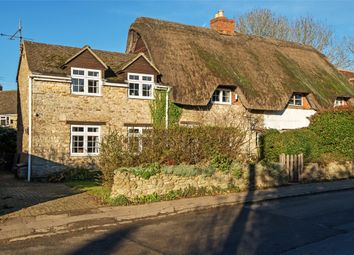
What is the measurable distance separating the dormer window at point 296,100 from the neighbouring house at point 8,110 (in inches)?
994

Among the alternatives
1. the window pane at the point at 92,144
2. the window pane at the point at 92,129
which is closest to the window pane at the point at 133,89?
the window pane at the point at 92,129

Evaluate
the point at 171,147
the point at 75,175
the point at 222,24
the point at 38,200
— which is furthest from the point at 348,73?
the point at 38,200

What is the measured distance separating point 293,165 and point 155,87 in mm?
8516

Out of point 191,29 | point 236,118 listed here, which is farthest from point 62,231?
point 191,29

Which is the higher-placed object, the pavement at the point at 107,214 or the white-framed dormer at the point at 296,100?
the white-framed dormer at the point at 296,100

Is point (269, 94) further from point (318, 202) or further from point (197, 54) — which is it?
point (318, 202)

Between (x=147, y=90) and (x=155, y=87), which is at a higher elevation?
(x=155, y=87)

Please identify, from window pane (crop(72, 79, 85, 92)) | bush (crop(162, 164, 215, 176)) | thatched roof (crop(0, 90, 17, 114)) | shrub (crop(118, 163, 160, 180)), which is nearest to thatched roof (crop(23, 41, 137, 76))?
window pane (crop(72, 79, 85, 92))

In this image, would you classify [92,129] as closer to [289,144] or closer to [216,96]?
[216,96]

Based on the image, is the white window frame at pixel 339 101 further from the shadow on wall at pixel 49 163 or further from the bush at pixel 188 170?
the shadow on wall at pixel 49 163

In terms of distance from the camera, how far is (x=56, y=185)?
665 inches

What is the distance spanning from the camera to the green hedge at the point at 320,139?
69.1 ft

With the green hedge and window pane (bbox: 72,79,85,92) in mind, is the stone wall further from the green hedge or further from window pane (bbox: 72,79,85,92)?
window pane (bbox: 72,79,85,92)

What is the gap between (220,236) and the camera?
8.45 metres
